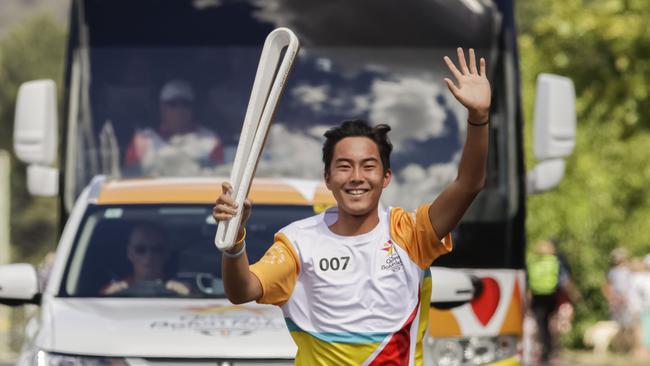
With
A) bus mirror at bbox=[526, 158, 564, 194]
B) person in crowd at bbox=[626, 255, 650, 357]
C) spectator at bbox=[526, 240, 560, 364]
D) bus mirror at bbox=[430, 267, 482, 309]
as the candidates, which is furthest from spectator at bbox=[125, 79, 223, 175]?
person in crowd at bbox=[626, 255, 650, 357]

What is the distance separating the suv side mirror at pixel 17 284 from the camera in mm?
8055

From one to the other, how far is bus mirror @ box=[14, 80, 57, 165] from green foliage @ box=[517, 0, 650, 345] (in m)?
13.4

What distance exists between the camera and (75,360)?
734cm

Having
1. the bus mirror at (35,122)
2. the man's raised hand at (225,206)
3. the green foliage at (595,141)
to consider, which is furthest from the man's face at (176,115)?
the green foliage at (595,141)

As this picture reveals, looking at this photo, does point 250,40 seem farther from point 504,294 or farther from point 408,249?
point 408,249

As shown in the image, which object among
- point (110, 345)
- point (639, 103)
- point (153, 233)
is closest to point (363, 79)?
point (153, 233)

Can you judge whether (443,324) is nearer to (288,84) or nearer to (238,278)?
(288,84)

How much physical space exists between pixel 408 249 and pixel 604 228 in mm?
22676

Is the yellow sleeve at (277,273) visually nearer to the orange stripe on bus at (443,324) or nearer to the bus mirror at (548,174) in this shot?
the orange stripe on bus at (443,324)

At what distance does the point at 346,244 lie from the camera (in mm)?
5402

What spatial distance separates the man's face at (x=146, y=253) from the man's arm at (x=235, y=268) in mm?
3126

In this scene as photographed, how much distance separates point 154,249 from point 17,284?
760mm

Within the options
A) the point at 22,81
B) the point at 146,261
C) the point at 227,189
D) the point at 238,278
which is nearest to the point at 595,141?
the point at 146,261

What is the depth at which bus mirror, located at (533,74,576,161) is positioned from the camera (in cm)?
1070
